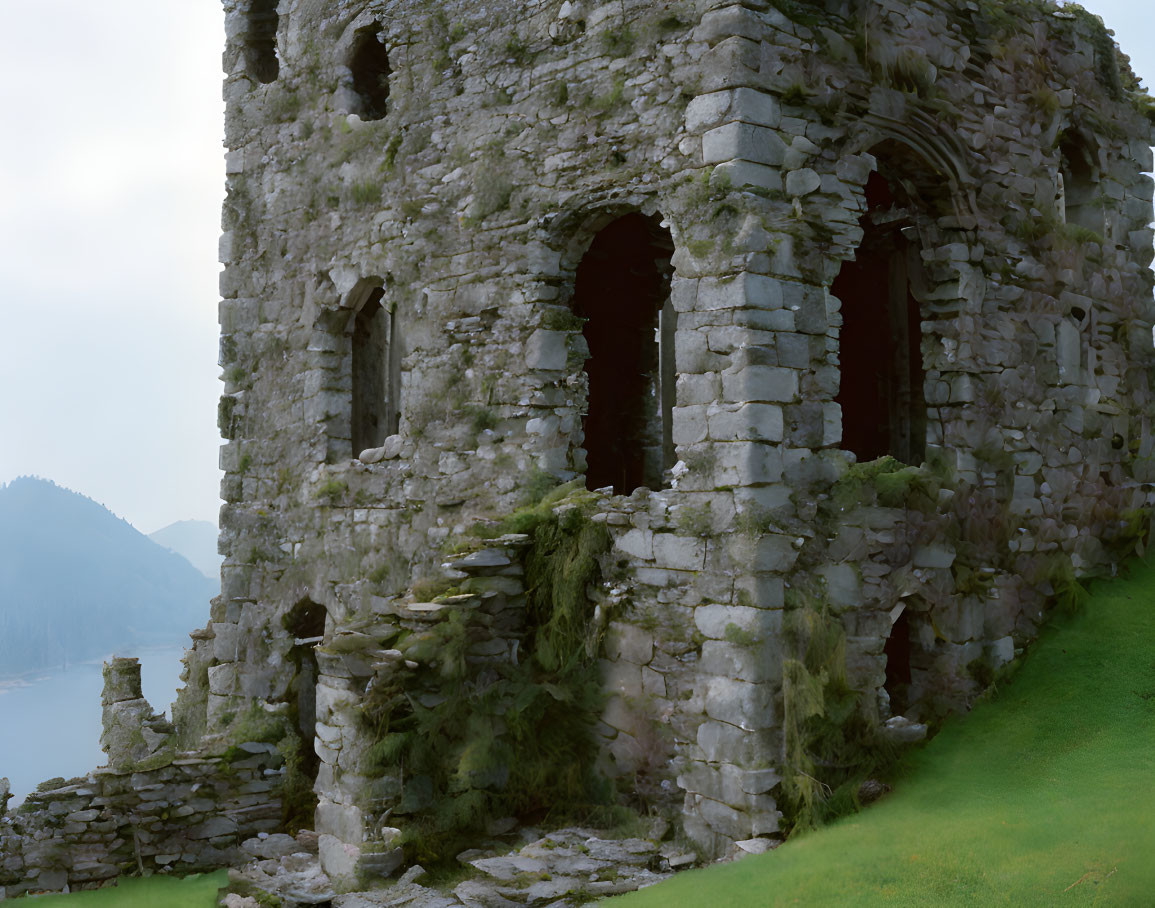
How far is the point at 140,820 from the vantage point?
351 inches

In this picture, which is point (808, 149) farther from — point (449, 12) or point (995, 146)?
point (449, 12)

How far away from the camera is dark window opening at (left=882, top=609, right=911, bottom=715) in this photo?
888 cm

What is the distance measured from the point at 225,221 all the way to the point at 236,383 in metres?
1.76

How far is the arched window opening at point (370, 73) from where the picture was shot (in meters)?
10.7

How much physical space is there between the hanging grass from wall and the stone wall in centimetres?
22

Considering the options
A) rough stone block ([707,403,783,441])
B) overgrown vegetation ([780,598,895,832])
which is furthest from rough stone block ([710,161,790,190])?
overgrown vegetation ([780,598,895,832])

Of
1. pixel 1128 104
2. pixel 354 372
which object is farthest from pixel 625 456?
pixel 1128 104

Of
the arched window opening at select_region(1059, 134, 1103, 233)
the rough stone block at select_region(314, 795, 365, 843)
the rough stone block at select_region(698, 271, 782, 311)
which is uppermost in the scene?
the arched window opening at select_region(1059, 134, 1103, 233)

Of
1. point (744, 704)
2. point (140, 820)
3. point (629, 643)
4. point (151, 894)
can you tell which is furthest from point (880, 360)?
point (151, 894)

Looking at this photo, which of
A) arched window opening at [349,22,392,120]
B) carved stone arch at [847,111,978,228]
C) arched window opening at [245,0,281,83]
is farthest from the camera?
arched window opening at [245,0,281,83]

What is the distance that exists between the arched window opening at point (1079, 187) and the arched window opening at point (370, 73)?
6548 millimetres

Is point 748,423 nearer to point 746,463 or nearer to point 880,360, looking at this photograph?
point 746,463

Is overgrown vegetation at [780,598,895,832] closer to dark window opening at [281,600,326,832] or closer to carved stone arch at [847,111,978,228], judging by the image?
carved stone arch at [847,111,978,228]

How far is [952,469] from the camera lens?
897cm
